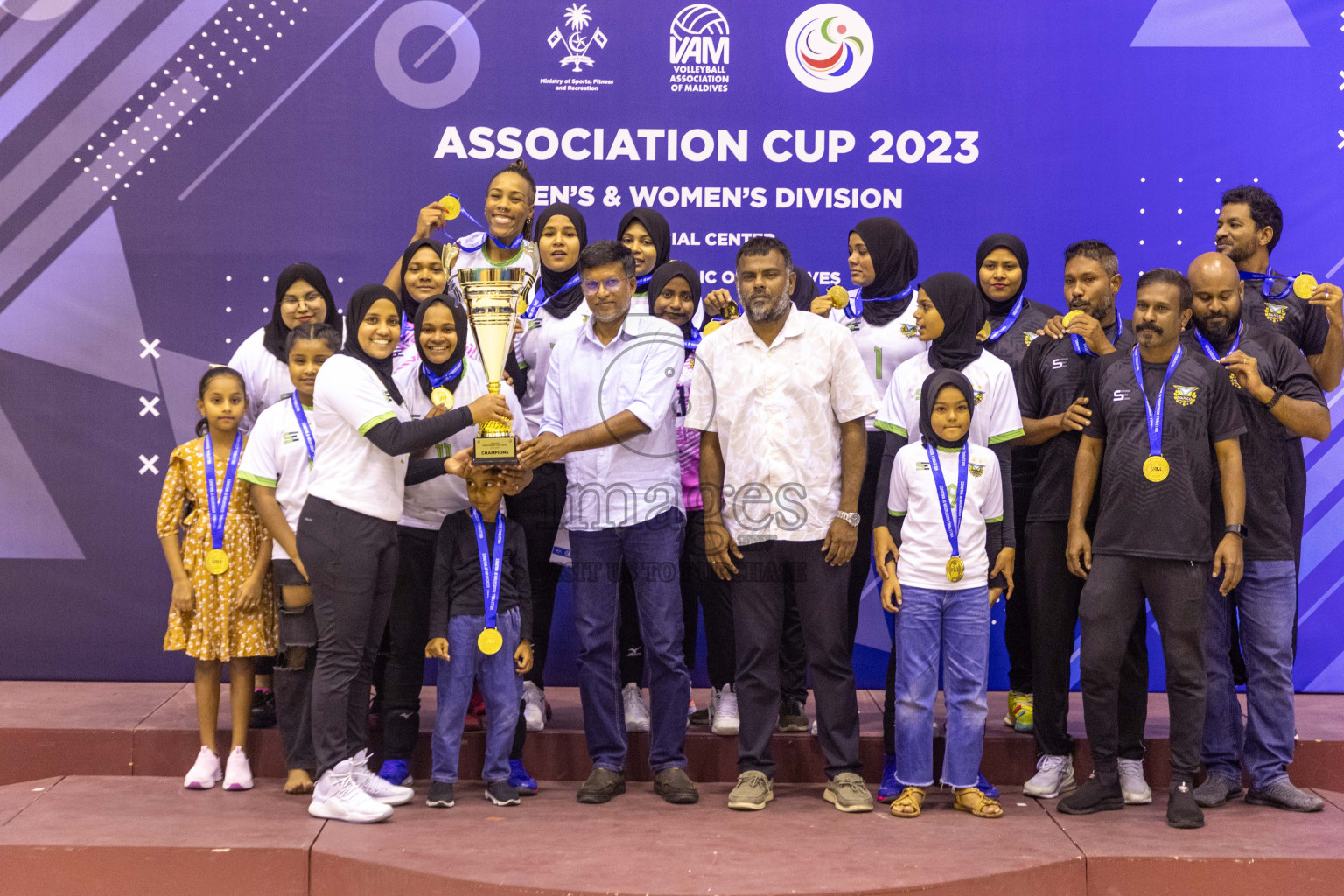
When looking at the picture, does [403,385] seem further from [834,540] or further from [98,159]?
[98,159]

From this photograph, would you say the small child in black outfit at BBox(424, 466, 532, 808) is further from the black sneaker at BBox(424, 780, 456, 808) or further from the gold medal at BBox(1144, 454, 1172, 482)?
the gold medal at BBox(1144, 454, 1172, 482)

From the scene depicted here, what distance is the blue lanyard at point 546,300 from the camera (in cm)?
409

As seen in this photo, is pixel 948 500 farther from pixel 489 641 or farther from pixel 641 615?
pixel 489 641

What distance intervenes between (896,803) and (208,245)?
370 centimetres

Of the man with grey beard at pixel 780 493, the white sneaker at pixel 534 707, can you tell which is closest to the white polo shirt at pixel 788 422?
the man with grey beard at pixel 780 493

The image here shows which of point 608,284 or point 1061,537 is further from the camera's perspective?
point 1061,537

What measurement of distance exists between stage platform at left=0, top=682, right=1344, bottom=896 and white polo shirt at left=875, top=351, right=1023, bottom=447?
1.22 m

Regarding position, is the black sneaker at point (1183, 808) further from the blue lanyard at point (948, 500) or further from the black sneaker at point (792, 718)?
the black sneaker at point (792, 718)

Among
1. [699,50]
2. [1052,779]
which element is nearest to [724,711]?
[1052,779]

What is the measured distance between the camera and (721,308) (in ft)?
14.0

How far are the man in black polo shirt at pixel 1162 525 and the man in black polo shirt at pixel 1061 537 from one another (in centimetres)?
12

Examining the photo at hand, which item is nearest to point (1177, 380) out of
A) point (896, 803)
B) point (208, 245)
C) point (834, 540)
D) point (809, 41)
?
point (834, 540)

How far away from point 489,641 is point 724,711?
1.02 m

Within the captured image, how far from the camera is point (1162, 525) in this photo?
3.46 m
